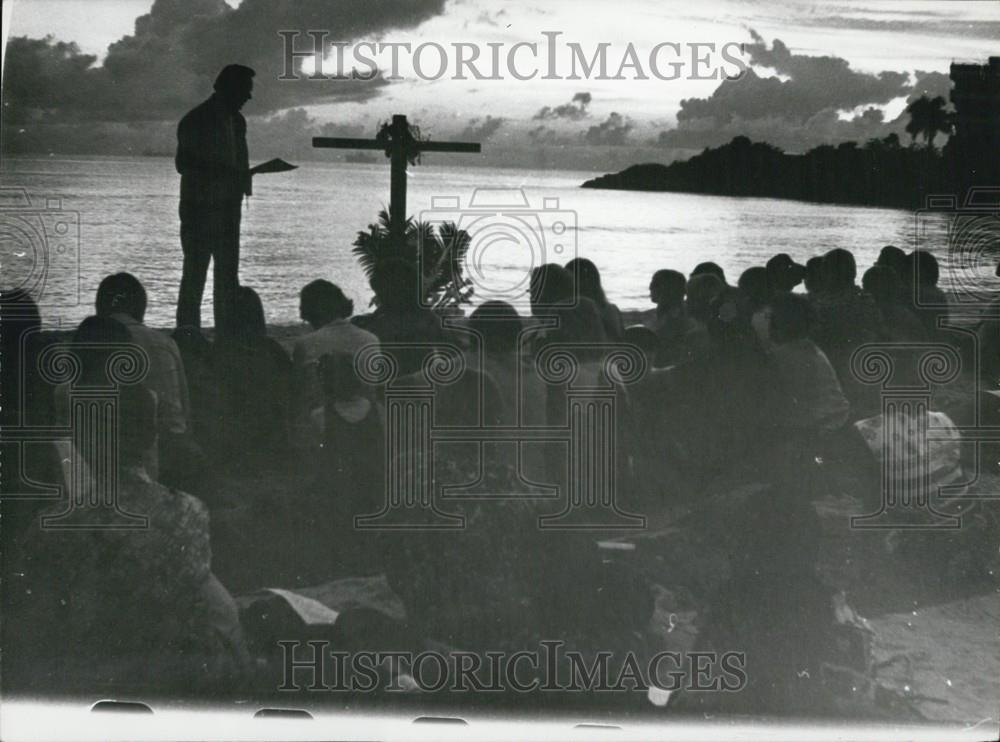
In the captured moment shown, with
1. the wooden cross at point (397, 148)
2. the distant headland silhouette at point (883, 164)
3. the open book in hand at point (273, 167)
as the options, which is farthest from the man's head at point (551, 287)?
the open book in hand at point (273, 167)

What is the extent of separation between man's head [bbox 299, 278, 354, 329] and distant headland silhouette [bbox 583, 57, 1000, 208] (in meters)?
0.94

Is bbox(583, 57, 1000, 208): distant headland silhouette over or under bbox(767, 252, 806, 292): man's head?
over

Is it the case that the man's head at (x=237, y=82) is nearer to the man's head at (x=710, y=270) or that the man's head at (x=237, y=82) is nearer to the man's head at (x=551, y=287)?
the man's head at (x=551, y=287)

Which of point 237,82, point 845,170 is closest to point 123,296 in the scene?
point 237,82

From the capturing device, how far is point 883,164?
162 inches

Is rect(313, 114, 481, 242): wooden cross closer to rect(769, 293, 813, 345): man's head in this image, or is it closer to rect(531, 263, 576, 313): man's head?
rect(531, 263, 576, 313): man's head

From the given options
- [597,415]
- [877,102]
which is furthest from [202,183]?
[877,102]

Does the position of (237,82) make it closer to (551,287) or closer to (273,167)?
(273,167)

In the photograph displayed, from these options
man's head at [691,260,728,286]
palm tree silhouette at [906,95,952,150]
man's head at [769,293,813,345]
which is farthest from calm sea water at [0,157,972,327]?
palm tree silhouette at [906,95,952,150]

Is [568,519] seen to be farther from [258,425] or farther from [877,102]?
[877,102]

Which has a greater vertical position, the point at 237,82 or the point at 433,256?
the point at 237,82

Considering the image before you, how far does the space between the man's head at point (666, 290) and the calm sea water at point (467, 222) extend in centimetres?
3

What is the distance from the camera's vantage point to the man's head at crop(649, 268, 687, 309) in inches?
160

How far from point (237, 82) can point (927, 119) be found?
2.40 metres
